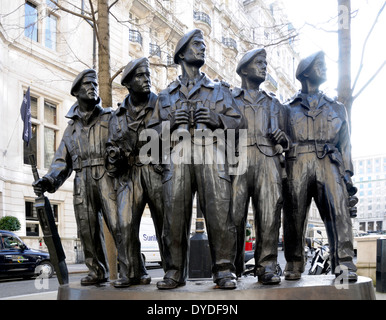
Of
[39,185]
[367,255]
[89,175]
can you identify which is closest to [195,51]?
[89,175]

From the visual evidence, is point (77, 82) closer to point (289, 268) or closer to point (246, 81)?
point (246, 81)

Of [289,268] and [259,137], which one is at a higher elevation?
[259,137]

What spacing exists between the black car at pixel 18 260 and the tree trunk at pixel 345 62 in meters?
9.81

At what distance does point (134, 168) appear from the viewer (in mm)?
4820

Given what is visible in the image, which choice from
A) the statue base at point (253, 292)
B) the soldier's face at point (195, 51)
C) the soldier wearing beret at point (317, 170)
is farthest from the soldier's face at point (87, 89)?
the soldier wearing beret at point (317, 170)

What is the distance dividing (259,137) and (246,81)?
0.71 metres

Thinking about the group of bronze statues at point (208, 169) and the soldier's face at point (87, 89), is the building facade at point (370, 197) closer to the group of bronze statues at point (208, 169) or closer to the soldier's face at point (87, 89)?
the group of bronze statues at point (208, 169)

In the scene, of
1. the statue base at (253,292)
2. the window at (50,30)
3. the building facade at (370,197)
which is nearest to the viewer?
the statue base at (253,292)

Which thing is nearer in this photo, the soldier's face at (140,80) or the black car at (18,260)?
the soldier's face at (140,80)

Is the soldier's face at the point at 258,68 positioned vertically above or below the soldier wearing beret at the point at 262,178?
above

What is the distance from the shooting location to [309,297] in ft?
13.1

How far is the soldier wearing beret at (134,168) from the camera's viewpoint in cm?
468

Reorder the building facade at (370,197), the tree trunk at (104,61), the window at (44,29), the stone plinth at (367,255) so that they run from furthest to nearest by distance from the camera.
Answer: the building facade at (370,197) < the window at (44,29) < the stone plinth at (367,255) < the tree trunk at (104,61)

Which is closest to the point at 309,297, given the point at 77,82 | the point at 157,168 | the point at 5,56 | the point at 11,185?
the point at 157,168
